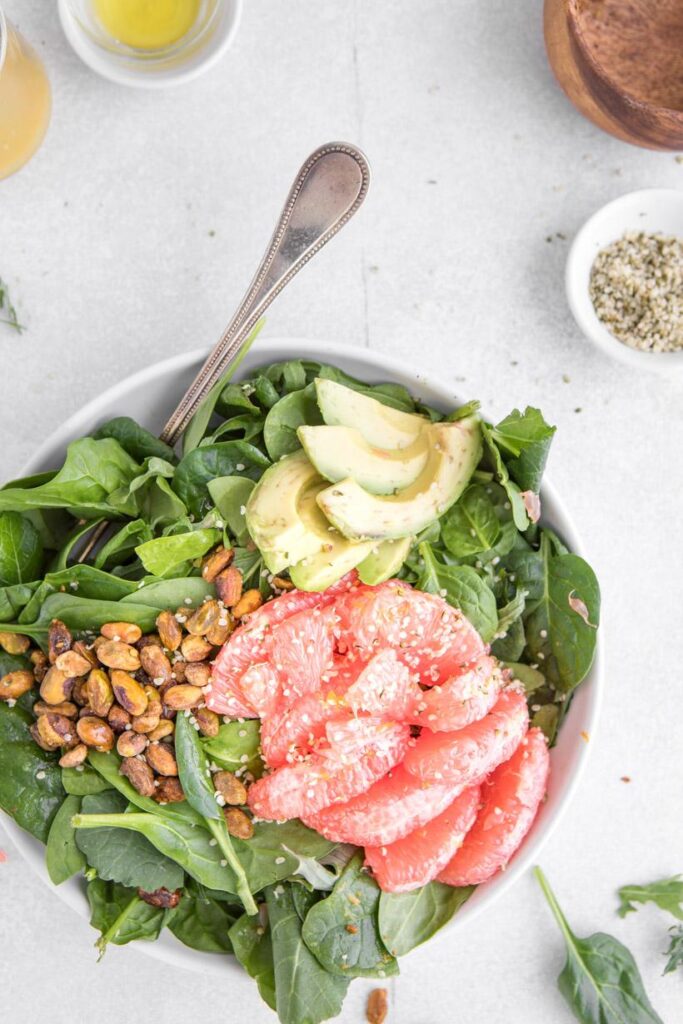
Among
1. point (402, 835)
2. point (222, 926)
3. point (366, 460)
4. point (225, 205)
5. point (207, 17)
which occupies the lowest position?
point (222, 926)

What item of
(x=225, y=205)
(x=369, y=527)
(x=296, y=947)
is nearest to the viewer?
(x=369, y=527)

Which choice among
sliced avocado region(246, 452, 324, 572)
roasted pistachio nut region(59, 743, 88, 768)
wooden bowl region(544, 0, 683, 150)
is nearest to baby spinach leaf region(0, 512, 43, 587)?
roasted pistachio nut region(59, 743, 88, 768)

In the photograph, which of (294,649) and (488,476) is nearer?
(294,649)

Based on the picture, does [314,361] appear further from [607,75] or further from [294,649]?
[607,75]

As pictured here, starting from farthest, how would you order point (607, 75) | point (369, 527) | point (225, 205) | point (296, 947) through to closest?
point (225, 205) < point (607, 75) < point (296, 947) < point (369, 527)

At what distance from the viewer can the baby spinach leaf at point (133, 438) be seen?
1.79 meters

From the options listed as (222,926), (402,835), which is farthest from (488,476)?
(222,926)

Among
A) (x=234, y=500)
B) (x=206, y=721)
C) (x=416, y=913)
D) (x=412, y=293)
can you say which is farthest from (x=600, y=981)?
(x=412, y=293)

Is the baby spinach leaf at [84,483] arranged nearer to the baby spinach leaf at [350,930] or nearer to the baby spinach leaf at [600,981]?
the baby spinach leaf at [350,930]

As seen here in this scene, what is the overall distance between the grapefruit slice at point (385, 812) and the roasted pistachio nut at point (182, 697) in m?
0.29

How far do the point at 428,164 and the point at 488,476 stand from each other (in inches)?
28.5

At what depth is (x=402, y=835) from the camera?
169 cm

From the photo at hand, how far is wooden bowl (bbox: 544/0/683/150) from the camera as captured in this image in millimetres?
1932

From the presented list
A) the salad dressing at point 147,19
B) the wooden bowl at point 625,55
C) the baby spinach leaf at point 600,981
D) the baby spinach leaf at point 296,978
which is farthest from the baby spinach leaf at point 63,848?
the wooden bowl at point 625,55
